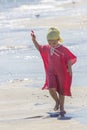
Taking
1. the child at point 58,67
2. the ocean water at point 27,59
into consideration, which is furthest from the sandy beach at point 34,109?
the ocean water at point 27,59

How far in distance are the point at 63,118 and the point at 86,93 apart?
2057mm

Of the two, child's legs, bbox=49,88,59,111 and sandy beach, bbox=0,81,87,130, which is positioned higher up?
child's legs, bbox=49,88,59,111

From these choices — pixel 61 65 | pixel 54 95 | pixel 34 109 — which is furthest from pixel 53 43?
pixel 34 109

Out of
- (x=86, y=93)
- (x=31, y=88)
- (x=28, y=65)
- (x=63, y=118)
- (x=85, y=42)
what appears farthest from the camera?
(x=85, y=42)

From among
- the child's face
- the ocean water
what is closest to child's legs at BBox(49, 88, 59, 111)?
the child's face

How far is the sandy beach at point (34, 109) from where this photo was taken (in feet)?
24.0

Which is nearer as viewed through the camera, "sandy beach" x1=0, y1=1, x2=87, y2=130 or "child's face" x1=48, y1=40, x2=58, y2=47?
"sandy beach" x1=0, y1=1, x2=87, y2=130

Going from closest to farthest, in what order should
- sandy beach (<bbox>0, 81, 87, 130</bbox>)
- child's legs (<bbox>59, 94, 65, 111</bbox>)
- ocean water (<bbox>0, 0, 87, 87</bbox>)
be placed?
1. sandy beach (<bbox>0, 81, 87, 130</bbox>)
2. child's legs (<bbox>59, 94, 65, 111</bbox>)
3. ocean water (<bbox>0, 0, 87, 87</bbox>)

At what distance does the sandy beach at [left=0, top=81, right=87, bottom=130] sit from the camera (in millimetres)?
7323

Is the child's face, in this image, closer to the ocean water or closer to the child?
the child

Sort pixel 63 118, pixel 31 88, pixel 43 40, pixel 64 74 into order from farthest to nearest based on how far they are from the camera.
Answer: pixel 43 40 < pixel 31 88 < pixel 64 74 < pixel 63 118

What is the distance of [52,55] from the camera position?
325 inches

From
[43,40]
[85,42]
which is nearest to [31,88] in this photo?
[85,42]

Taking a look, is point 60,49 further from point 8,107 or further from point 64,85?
point 8,107
